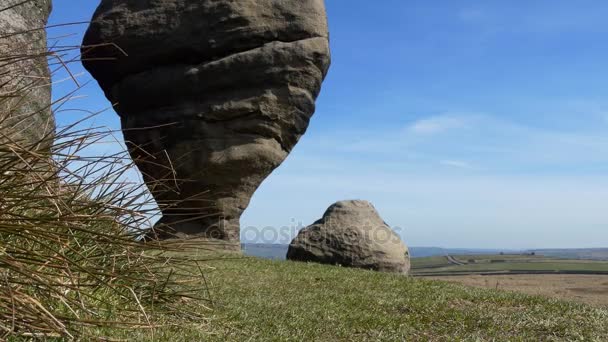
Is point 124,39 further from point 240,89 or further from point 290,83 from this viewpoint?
point 290,83

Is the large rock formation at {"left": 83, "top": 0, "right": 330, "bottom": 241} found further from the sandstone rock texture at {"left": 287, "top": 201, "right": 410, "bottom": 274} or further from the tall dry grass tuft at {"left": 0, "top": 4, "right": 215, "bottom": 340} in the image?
the tall dry grass tuft at {"left": 0, "top": 4, "right": 215, "bottom": 340}

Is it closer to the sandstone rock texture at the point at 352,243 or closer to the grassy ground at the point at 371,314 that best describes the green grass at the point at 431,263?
the sandstone rock texture at the point at 352,243

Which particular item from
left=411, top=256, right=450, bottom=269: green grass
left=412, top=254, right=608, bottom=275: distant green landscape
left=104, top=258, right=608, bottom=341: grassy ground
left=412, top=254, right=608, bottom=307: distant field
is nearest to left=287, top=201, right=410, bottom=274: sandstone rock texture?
left=412, top=254, right=608, bottom=307: distant field

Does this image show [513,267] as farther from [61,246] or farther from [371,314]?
[61,246]

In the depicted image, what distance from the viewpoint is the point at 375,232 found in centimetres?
1688

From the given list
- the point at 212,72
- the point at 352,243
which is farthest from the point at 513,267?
the point at 212,72

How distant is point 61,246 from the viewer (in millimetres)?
3713

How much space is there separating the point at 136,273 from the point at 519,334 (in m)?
3.80

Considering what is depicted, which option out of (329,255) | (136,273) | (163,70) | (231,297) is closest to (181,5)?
(163,70)

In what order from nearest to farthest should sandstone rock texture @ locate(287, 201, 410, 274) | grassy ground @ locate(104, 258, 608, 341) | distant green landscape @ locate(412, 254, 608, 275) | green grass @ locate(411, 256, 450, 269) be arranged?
grassy ground @ locate(104, 258, 608, 341) < sandstone rock texture @ locate(287, 201, 410, 274) < distant green landscape @ locate(412, 254, 608, 275) < green grass @ locate(411, 256, 450, 269)

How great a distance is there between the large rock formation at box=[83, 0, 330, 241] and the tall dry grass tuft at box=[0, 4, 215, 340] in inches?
362

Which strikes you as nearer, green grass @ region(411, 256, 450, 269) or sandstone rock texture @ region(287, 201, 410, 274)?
sandstone rock texture @ region(287, 201, 410, 274)

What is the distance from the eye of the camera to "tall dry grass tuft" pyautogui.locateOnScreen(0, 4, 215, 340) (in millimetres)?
3232

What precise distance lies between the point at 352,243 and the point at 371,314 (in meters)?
9.75
